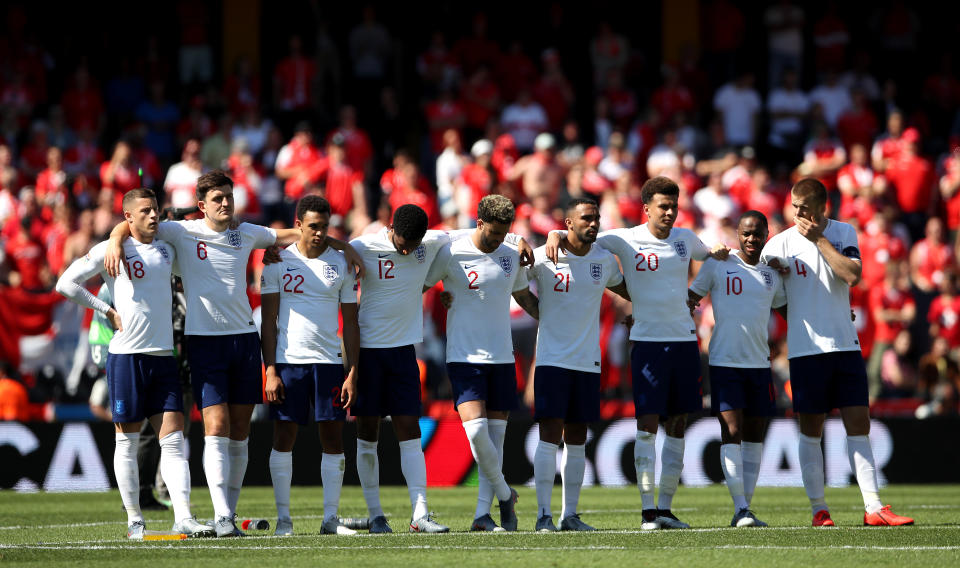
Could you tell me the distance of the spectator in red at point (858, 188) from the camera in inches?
838

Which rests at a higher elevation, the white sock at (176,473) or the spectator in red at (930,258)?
the spectator in red at (930,258)

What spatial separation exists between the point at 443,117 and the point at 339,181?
268cm

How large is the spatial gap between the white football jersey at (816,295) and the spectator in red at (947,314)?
857 cm

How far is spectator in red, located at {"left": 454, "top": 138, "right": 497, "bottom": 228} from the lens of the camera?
2016 cm

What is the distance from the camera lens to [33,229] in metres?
19.4

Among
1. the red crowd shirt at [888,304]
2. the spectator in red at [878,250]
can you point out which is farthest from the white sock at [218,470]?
the spectator in red at [878,250]

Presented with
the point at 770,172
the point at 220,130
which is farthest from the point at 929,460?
the point at 220,130

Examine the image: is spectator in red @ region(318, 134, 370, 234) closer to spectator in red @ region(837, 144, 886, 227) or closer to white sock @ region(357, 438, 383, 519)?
spectator in red @ region(837, 144, 886, 227)

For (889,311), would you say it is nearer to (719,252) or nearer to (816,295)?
(816,295)

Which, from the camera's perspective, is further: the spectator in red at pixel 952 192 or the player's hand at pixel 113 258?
the spectator in red at pixel 952 192

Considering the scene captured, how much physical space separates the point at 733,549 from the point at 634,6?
19.2 meters

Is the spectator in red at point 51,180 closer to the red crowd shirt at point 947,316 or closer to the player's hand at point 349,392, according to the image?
the player's hand at point 349,392

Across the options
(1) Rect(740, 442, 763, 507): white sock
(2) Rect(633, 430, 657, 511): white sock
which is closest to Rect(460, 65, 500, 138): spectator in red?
(1) Rect(740, 442, 763, 507): white sock

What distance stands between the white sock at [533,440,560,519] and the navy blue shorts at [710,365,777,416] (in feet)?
4.77
